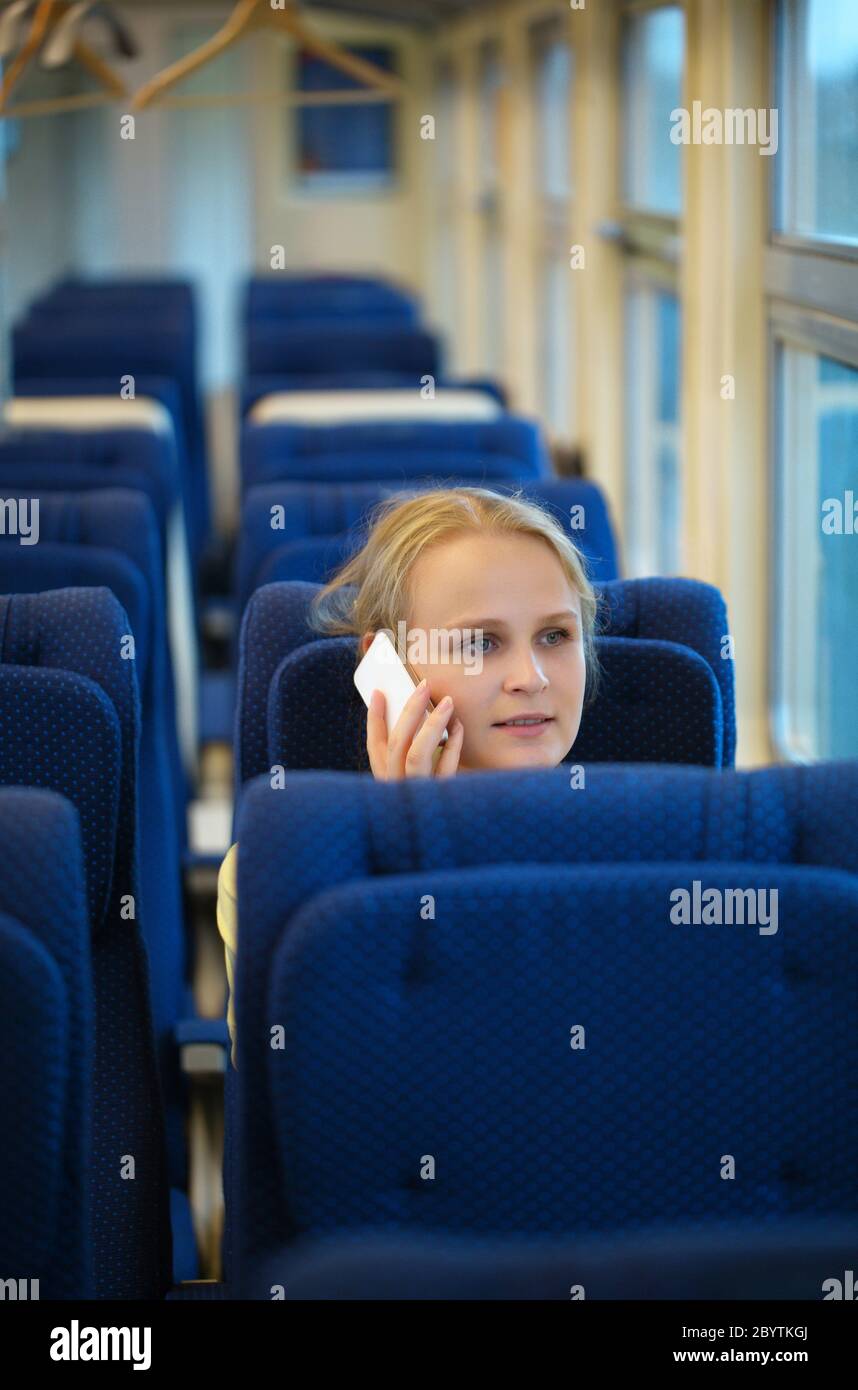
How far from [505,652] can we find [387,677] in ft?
0.44

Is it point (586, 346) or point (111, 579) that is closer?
point (111, 579)

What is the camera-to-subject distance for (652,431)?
485 cm

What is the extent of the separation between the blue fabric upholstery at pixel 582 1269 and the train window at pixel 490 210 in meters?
6.79

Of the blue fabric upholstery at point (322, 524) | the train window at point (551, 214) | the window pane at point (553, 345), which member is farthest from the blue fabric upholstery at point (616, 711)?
A: the window pane at point (553, 345)

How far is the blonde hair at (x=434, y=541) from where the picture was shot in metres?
1.70

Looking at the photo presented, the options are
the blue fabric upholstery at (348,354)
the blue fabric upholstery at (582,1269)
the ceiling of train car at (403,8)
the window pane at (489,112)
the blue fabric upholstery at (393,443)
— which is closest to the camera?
the blue fabric upholstery at (582,1269)

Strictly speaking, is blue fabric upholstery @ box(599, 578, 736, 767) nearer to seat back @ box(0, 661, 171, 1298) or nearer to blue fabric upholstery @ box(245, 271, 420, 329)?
seat back @ box(0, 661, 171, 1298)

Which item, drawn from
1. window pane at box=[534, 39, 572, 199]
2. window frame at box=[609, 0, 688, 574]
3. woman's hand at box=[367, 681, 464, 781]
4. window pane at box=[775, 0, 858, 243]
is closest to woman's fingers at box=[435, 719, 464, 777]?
woman's hand at box=[367, 681, 464, 781]

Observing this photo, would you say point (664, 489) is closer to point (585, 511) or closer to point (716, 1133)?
point (585, 511)

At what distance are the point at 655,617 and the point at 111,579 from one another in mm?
758

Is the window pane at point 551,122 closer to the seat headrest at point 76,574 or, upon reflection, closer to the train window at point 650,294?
the train window at point 650,294

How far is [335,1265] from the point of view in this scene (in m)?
0.98
